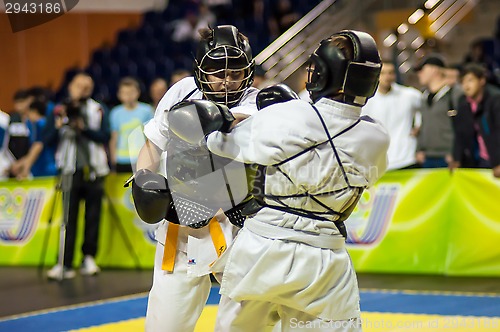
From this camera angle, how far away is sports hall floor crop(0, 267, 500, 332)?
5848 mm

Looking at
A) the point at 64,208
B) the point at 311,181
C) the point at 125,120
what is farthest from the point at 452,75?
the point at 311,181

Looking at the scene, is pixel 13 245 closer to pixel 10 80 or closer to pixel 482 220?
pixel 482 220

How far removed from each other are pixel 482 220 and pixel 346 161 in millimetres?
5162

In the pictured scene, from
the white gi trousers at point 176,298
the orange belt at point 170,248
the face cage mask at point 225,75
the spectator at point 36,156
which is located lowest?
the spectator at point 36,156

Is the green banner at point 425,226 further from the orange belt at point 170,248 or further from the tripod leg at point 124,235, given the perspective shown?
the orange belt at point 170,248

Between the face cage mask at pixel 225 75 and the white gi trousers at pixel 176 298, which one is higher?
the face cage mask at pixel 225 75

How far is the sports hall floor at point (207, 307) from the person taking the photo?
5.85 meters

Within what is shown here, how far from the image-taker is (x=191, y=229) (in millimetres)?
3893

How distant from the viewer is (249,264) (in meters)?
3.12

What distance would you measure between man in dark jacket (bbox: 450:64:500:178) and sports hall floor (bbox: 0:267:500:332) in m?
1.37

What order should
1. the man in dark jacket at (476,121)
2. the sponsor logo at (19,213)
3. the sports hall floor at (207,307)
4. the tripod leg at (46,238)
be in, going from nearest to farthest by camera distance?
the sports hall floor at (207,307), the man in dark jacket at (476,121), the tripod leg at (46,238), the sponsor logo at (19,213)

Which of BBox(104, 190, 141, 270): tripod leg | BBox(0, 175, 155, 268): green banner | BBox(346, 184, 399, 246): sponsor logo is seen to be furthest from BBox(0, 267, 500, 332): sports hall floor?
BBox(0, 175, 155, 268): green banner

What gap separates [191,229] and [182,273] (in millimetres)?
225

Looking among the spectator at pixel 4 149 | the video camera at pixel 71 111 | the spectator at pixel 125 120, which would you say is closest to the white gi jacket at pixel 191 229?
the video camera at pixel 71 111
